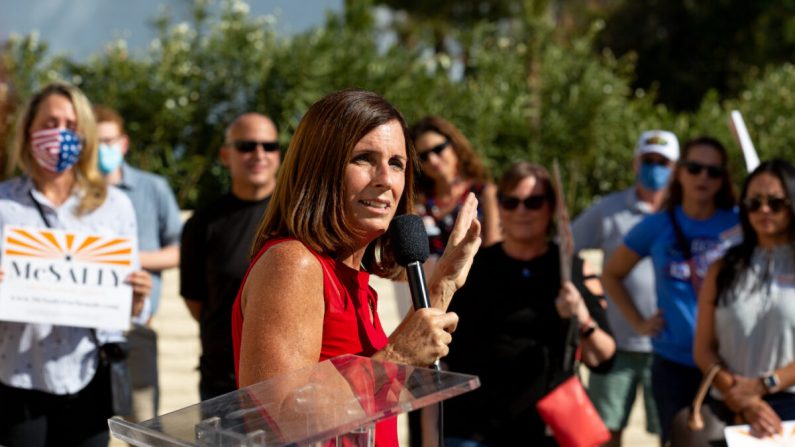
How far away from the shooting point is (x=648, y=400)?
6.77 m

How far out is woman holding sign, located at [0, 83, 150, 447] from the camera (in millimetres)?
4441

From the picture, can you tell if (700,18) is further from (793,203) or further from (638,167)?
(793,203)

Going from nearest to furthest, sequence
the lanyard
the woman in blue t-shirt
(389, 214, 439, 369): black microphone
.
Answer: (389, 214, 439, 369): black microphone
the lanyard
the woman in blue t-shirt

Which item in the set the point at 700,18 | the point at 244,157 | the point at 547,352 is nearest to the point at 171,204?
the point at 244,157

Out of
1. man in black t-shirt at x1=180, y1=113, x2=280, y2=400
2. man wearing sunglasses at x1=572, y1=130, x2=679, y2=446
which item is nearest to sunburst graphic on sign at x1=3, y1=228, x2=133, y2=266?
man in black t-shirt at x1=180, y1=113, x2=280, y2=400

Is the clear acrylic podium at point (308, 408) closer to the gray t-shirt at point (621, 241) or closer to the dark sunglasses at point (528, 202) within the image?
the dark sunglasses at point (528, 202)

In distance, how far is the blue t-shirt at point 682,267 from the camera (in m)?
5.72

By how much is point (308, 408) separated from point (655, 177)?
16.8ft

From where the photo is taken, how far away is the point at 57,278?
4578mm

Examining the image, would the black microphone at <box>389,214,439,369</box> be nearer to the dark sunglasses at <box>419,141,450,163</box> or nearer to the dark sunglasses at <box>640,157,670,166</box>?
the dark sunglasses at <box>419,141,450,163</box>

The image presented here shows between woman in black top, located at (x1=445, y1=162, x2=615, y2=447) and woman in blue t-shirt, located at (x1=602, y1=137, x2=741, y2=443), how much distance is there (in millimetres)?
774

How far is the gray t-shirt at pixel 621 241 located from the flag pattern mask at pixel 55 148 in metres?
3.32

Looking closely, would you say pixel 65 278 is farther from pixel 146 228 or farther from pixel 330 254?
pixel 330 254

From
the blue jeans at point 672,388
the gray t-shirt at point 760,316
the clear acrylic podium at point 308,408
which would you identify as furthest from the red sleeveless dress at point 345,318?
the blue jeans at point 672,388
